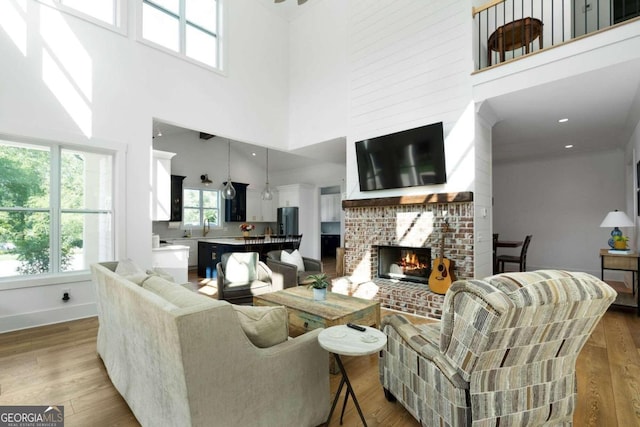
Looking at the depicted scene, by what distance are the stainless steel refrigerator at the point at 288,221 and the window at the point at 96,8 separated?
6.11 meters

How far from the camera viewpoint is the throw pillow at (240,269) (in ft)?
13.7

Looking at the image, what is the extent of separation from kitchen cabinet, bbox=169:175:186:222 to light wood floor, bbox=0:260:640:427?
14.8 feet

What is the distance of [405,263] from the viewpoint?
16.2ft

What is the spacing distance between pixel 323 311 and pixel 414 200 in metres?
2.42

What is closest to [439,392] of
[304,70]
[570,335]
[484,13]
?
[570,335]

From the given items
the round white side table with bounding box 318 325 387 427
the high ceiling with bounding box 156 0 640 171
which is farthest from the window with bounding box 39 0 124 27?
the round white side table with bounding box 318 325 387 427

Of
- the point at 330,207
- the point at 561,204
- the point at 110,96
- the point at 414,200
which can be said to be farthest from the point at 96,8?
the point at 561,204

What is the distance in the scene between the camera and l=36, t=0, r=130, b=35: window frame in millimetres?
3809

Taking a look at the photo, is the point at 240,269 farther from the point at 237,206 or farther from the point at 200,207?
the point at 237,206

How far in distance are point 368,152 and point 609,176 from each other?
5069 millimetres

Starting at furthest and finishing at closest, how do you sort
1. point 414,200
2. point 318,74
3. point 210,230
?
point 210,230
point 318,74
point 414,200

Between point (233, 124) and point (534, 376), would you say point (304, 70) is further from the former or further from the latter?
point (534, 376)

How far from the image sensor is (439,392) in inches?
62.8

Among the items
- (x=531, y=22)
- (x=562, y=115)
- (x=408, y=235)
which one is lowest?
(x=408, y=235)
